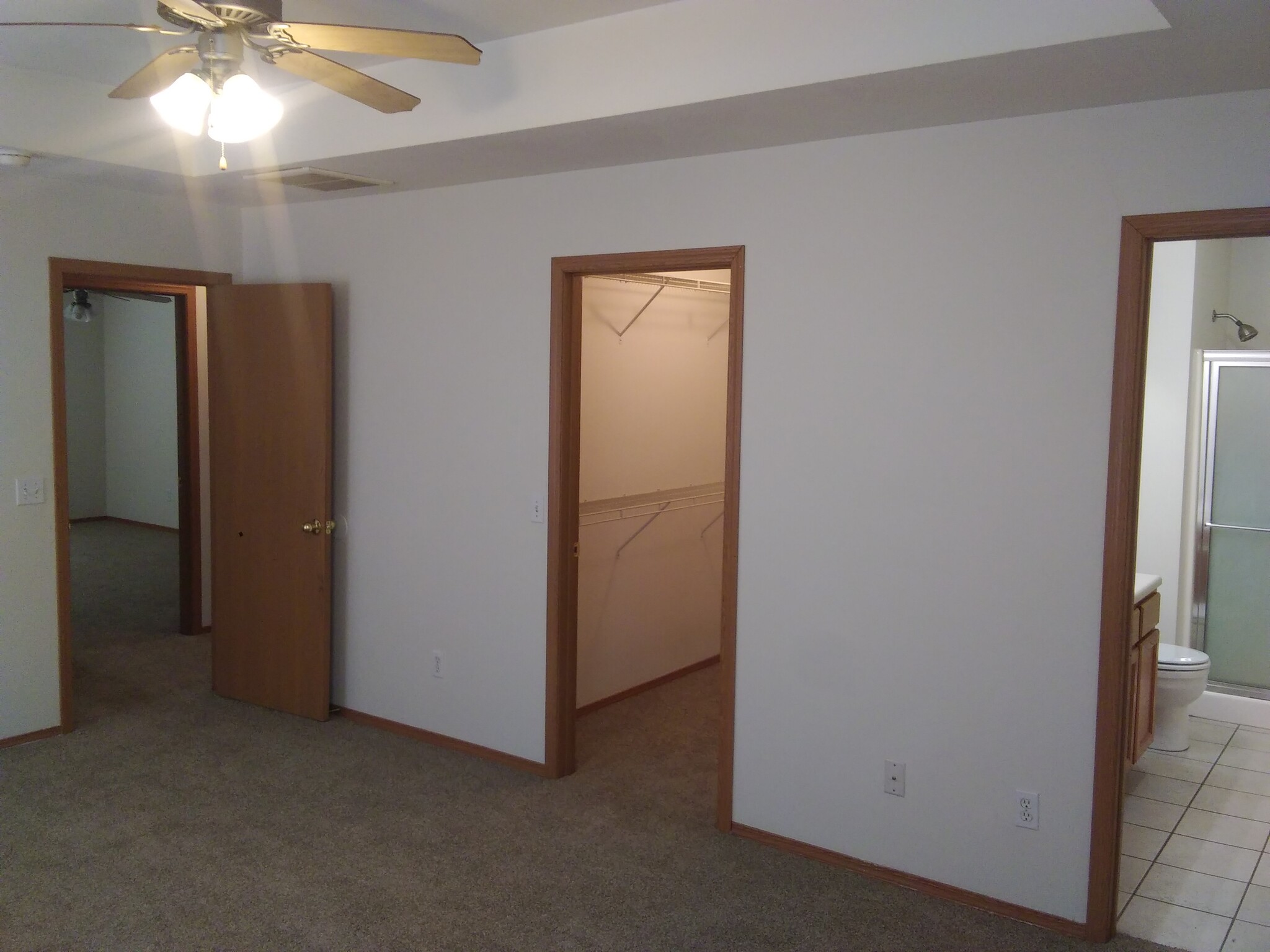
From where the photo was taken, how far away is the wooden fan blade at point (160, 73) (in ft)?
7.50

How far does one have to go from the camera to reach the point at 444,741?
4.28m

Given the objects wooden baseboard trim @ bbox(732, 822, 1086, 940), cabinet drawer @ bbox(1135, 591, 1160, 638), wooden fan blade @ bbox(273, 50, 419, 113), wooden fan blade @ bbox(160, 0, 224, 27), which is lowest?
wooden baseboard trim @ bbox(732, 822, 1086, 940)

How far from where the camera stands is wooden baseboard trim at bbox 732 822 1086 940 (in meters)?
2.90

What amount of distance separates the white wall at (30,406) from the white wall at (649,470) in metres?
2.15

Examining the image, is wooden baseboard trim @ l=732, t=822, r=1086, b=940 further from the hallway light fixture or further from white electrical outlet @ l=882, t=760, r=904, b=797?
the hallway light fixture

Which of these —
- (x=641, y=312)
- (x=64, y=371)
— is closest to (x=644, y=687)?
(x=641, y=312)

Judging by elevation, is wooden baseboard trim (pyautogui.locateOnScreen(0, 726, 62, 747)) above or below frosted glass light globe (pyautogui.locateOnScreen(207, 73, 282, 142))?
below

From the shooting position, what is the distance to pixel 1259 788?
403 centimetres

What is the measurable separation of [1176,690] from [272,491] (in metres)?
4.06

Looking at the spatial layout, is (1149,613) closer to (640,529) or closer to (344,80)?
(640,529)

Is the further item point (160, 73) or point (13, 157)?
point (13, 157)

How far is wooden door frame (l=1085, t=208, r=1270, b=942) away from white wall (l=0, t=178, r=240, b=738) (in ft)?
13.1

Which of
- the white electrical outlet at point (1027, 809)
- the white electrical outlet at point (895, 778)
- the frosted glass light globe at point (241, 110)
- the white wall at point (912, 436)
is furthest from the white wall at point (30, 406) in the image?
the white electrical outlet at point (1027, 809)

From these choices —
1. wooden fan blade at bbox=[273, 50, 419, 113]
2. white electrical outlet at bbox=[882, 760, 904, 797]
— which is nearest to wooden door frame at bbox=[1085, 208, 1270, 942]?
white electrical outlet at bbox=[882, 760, 904, 797]
